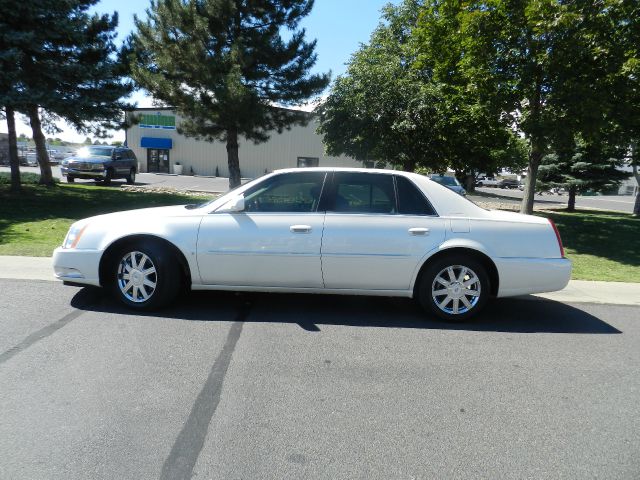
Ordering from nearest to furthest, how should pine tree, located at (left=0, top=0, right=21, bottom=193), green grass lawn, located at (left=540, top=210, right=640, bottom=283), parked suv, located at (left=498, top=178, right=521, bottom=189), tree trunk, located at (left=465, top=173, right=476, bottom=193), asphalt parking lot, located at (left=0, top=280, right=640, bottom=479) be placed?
asphalt parking lot, located at (left=0, top=280, right=640, bottom=479) < green grass lawn, located at (left=540, top=210, right=640, bottom=283) < pine tree, located at (left=0, top=0, right=21, bottom=193) < tree trunk, located at (left=465, top=173, right=476, bottom=193) < parked suv, located at (left=498, top=178, right=521, bottom=189)

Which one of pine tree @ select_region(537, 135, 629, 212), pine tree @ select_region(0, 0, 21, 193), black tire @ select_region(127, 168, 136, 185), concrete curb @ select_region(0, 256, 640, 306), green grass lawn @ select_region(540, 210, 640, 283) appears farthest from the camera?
black tire @ select_region(127, 168, 136, 185)

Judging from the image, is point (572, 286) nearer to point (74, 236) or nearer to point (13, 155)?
point (74, 236)

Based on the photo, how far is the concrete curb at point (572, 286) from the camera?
602 centimetres

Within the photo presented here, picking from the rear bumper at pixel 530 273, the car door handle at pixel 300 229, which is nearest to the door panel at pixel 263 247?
the car door handle at pixel 300 229

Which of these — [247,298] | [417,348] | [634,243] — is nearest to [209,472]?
[417,348]

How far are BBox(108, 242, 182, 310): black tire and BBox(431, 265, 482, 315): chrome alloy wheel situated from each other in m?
2.73

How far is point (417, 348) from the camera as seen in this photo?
165 inches

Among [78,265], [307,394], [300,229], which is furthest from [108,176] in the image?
[307,394]

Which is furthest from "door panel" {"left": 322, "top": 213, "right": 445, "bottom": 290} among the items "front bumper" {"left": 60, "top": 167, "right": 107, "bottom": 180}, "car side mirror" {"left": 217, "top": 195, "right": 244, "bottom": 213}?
"front bumper" {"left": 60, "top": 167, "right": 107, "bottom": 180}

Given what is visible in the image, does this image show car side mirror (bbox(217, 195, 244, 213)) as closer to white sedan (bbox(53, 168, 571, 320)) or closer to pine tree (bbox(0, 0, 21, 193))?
white sedan (bbox(53, 168, 571, 320))

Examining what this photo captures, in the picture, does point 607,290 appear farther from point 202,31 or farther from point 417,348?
point 202,31

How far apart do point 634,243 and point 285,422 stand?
10.9m

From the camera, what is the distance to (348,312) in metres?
5.16

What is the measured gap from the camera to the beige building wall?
41.7 m
